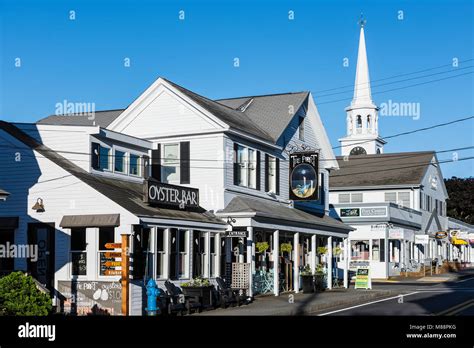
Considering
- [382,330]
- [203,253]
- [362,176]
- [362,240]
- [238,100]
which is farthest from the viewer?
[362,176]

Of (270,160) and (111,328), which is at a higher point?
(270,160)

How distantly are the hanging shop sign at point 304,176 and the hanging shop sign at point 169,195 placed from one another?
7.78 meters

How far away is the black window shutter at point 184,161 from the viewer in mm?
33688

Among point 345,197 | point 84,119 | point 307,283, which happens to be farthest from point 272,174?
point 345,197

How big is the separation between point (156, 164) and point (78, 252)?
867cm

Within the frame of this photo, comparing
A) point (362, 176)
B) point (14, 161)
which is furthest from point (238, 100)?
point (362, 176)

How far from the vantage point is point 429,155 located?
67812 millimetres

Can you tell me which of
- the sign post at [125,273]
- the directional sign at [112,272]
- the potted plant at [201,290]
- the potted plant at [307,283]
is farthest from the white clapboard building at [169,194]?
the potted plant at [201,290]

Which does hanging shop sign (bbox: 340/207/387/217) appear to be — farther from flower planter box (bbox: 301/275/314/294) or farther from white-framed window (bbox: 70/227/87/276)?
white-framed window (bbox: 70/227/87/276)

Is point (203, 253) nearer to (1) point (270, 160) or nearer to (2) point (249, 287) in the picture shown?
(2) point (249, 287)

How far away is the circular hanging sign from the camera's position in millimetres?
36719

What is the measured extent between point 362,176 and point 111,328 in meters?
55.5

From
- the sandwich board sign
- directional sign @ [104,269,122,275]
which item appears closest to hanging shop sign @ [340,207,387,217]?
the sandwich board sign

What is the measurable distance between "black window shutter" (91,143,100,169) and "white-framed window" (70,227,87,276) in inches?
130
